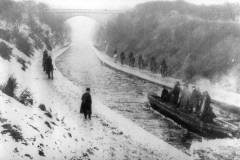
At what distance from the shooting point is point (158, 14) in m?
58.4

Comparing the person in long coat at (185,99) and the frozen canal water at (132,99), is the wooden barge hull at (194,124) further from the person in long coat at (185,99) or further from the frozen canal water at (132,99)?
the person in long coat at (185,99)

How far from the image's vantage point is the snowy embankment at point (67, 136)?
9.13 meters

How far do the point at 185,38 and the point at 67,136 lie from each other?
109 feet

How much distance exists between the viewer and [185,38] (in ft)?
138

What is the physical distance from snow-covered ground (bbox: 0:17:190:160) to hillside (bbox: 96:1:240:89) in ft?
53.1

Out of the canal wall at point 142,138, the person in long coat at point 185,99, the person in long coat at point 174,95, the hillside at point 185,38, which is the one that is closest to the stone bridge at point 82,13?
the hillside at point 185,38

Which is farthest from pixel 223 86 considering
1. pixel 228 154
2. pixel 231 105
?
pixel 228 154

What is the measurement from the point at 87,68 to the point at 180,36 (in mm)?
13701

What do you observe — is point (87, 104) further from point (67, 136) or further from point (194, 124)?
point (194, 124)

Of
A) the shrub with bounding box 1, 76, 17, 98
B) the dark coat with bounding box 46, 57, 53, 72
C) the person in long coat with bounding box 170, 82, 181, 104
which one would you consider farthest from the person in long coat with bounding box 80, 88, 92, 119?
the dark coat with bounding box 46, 57, 53, 72

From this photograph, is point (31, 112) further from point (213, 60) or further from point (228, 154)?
point (213, 60)

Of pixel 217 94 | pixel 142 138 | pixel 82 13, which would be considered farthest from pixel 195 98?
pixel 82 13

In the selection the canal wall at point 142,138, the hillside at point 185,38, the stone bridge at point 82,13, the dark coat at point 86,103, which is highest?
the stone bridge at point 82,13

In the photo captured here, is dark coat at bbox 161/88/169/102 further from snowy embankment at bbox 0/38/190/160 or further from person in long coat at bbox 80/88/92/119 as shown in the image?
person in long coat at bbox 80/88/92/119
